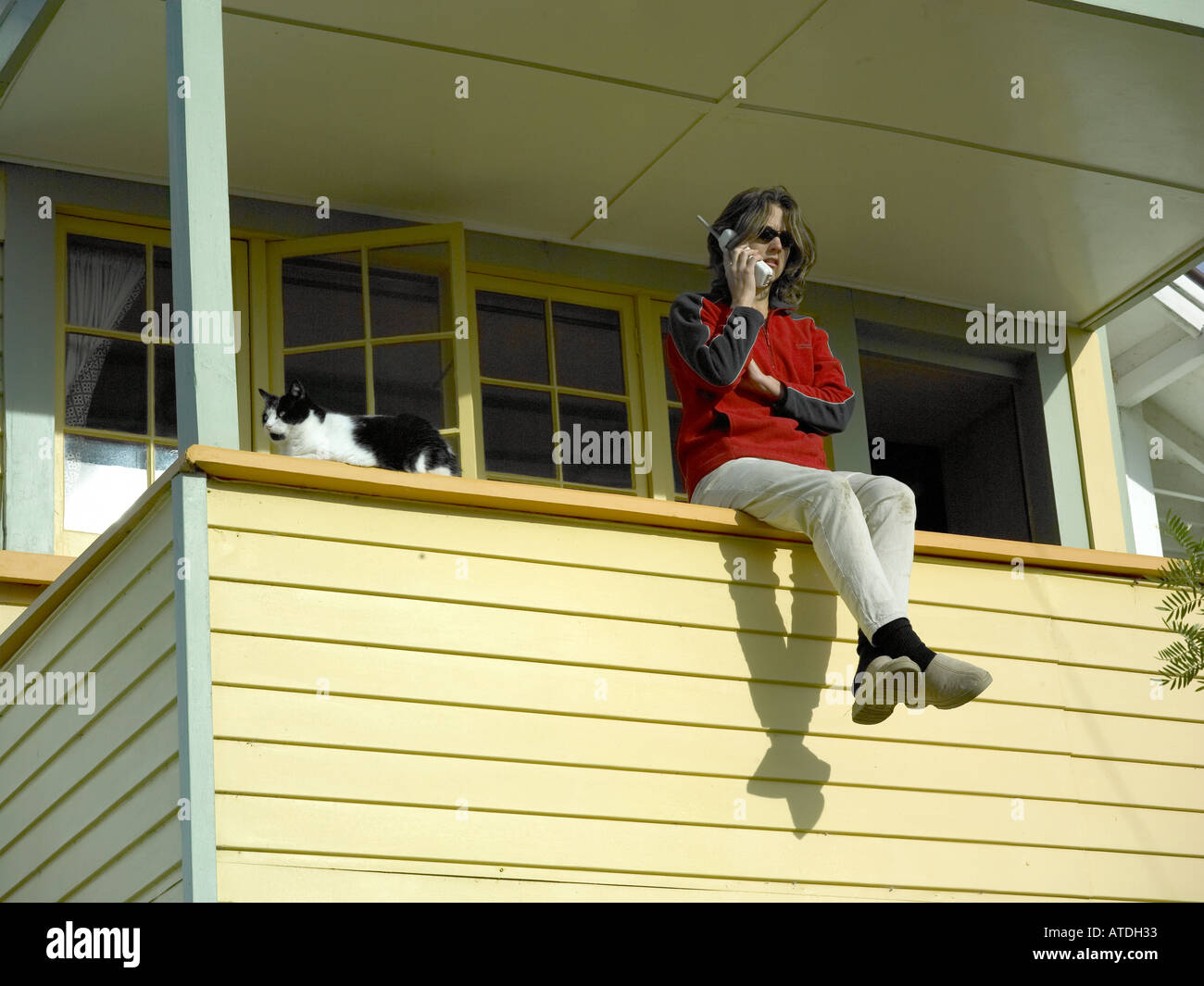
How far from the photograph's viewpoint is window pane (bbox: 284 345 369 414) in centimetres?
654

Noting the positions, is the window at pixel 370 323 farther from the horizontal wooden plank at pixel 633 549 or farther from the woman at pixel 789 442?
the horizontal wooden plank at pixel 633 549

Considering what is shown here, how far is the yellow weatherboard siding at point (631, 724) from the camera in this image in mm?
3945

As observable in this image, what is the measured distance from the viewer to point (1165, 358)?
916cm

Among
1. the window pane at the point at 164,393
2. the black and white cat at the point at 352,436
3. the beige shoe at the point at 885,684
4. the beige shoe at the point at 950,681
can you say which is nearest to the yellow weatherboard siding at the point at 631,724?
the beige shoe at the point at 885,684

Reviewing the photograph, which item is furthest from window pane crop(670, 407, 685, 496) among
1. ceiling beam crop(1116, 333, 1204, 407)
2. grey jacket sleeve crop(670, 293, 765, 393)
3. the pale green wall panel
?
ceiling beam crop(1116, 333, 1204, 407)

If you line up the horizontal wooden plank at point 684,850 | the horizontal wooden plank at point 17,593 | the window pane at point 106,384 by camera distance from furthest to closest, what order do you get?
1. the window pane at point 106,384
2. the horizontal wooden plank at point 17,593
3. the horizontal wooden plank at point 684,850

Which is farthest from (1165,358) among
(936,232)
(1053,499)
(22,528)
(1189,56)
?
(22,528)

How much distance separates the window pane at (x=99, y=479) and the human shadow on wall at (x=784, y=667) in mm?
2573

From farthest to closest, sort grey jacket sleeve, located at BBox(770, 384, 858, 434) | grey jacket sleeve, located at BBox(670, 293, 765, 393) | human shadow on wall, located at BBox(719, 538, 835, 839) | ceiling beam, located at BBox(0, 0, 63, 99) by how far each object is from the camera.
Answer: ceiling beam, located at BBox(0, 0, 63, 99) → grey jacket sleeve, located at BBox(770, 384, 858, 434) → grey jacket sleeve, located at BBox(670, 293, 765, 393) → human shadow on wall, located at BBox(719, 538, 835, 839)

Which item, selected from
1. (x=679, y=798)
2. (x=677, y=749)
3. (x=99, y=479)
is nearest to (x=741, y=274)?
(x=677, y=749)

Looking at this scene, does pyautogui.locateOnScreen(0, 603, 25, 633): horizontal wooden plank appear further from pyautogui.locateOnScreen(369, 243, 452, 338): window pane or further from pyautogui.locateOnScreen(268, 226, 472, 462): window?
pyautogui.locateOnScreen(369, 243, 452, 338): window pane

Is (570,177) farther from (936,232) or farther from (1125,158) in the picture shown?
(1125,158)

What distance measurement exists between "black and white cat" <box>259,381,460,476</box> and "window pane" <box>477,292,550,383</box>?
1.01 meters

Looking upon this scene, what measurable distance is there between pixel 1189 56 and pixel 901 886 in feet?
10.0
